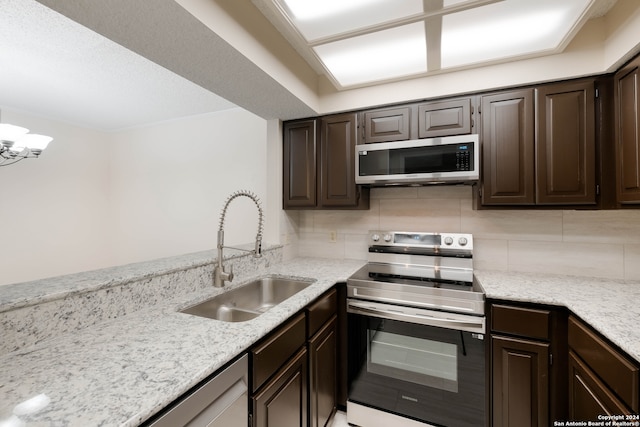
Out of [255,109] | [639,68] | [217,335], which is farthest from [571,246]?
[255,109]

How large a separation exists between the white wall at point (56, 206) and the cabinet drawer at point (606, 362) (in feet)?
17.5

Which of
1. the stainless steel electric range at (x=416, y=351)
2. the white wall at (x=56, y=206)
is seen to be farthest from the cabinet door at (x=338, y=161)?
the white wall at (x=56, y=206)

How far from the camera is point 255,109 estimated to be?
216cm

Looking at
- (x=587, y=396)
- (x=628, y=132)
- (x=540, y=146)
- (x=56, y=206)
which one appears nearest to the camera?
(x=587, y=396)

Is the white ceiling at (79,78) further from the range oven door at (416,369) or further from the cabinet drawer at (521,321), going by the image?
the cabinet drawer at (521,321)

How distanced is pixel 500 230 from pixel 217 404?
6.94 feet

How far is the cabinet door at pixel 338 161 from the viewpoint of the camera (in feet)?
7.09

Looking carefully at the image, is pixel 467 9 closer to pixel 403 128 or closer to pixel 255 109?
pixel 403 128

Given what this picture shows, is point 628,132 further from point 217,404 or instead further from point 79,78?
point 79,78

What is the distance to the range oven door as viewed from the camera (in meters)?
1.52

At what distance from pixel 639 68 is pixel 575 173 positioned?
568 millimetres

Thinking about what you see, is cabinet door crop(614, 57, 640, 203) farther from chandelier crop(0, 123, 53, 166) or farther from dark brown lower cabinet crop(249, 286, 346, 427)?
chandelier crop(0, 123, 53, 166)

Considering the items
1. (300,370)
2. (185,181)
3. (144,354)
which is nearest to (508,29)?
(300,370)

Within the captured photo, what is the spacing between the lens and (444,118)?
190cm
